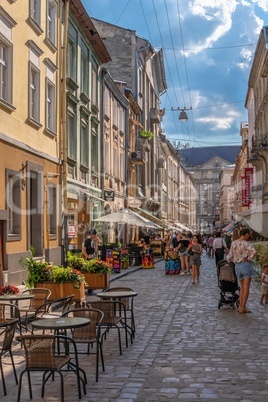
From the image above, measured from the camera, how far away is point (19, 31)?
683 inches

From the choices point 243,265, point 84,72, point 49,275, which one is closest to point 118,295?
point 49,275

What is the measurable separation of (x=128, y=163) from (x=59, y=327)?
33.8m

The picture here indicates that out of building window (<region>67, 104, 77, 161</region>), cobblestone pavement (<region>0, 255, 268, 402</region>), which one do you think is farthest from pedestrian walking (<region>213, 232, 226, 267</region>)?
cobblestone pavement (<region>0, 255, 268, 402</region>)

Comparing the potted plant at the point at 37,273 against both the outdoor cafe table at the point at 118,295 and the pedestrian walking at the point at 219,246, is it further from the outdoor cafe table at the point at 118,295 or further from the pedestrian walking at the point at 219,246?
the pedestrian walking at the point at 219,246

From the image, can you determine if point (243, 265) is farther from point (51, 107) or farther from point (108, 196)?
point (108, 196)

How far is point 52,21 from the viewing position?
832 inches

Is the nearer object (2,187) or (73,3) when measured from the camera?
(2,187)

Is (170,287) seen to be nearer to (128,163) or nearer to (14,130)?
(14,130)

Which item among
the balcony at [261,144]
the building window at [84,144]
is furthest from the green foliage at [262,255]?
the balcony at [261,144]

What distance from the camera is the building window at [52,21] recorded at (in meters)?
20.6

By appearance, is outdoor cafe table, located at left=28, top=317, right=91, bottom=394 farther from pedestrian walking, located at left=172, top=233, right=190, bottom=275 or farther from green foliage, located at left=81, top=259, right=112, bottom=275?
pedestrian walking, located at left=172, top=233, right=190, bottom=275

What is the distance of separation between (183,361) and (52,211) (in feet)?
45.4

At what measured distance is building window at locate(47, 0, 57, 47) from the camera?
67.7ft

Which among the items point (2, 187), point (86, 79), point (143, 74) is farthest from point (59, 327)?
point (143, 74)
